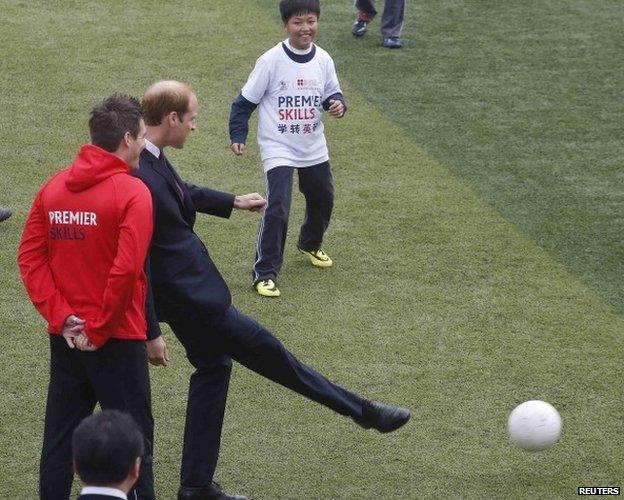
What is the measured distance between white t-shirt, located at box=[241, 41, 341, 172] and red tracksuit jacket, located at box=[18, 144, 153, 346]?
3256mm

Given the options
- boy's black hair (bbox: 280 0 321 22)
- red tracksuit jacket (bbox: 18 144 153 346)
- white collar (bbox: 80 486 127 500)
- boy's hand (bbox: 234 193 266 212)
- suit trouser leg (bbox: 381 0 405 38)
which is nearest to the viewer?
white collar (bbox: 80 486 127 500)

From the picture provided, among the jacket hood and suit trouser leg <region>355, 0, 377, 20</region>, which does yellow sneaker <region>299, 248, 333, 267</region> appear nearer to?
the jacket hood

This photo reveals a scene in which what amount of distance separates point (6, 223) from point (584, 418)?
15.2ft

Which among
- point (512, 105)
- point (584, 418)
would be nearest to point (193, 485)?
point (584, 418)

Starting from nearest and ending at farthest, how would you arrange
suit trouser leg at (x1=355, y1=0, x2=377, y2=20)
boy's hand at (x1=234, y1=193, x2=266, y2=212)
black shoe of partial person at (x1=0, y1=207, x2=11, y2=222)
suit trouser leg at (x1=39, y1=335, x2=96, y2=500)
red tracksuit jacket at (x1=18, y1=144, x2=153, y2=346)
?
red tracksuit jacket at (x1=18, y1=144, x2=153, y2=346)
suit trouser leg at (x1=39, y1=335, x2=96, y2=500)
boy's hand at (x1=234, y1=193, x2=266, y2=212)
black shoe of partial person at (x1=0, y1=207, x2=11, y2=222)
suit trouser leg at (x1=355, y1=0, x2=377, y2=20)

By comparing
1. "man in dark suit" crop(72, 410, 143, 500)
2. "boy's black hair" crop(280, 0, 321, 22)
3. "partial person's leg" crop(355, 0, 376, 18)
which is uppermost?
"boy's black hair" crop(280, 0, 321, 22)

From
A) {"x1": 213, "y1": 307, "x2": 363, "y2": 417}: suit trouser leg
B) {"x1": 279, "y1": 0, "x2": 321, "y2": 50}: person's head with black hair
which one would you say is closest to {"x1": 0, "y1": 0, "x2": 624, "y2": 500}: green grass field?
{"x1": 213, "y1": 307, "x2": 363, "y2": 417}: suit trouser leg

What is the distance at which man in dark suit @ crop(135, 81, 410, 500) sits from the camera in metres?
5.43

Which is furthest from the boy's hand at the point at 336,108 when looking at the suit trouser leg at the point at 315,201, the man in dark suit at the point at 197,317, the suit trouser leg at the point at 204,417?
the suit trouser leg at the point at 204,417

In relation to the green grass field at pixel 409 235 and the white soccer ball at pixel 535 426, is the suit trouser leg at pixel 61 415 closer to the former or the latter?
the green grass field at pixel 409 235

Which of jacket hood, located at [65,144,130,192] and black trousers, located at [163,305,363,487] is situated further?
black trousers, located at [163,305,363,487]

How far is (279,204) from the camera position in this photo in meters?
8.17

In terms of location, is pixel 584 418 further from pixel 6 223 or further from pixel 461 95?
pixel 461 95

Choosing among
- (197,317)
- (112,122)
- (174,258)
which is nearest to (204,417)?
(197,317)
